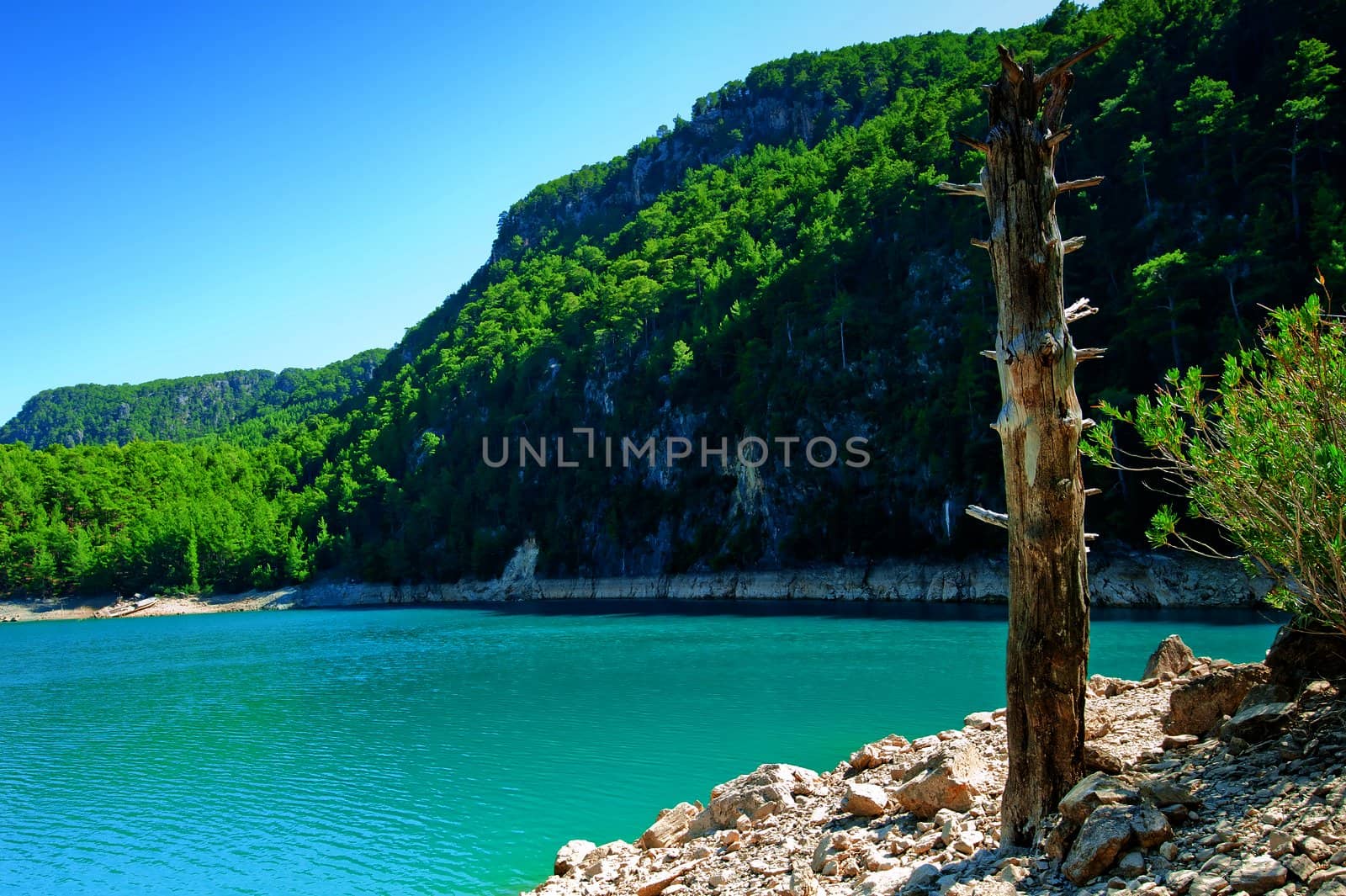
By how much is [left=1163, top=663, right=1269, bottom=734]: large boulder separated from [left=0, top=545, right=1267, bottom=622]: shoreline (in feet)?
103

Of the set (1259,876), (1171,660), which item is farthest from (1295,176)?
(1259,876)

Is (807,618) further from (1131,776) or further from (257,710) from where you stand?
(1131,776)

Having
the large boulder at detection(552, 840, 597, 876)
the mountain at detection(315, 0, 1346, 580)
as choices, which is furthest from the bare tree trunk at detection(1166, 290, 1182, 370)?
the large boulder at detection(552, 840, 597, 876)

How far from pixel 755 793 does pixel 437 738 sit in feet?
43.1

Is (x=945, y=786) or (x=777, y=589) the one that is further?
(x=777, y=589)

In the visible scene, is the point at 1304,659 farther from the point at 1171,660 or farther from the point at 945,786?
the point at 1171,660

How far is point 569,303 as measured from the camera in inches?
4247

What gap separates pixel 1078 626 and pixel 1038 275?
8.00 ft

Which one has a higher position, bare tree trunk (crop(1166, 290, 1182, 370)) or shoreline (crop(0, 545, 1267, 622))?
bare tree trunk (crop(1166, 290, 1182, 370))

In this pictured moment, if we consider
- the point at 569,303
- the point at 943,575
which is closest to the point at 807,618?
the point at 943,575

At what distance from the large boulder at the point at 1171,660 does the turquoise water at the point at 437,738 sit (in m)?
5.65

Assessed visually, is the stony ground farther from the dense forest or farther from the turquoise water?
the dense forest

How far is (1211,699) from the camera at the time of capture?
7.05 metres

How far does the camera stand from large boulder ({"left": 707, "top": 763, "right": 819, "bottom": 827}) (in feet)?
27.9
